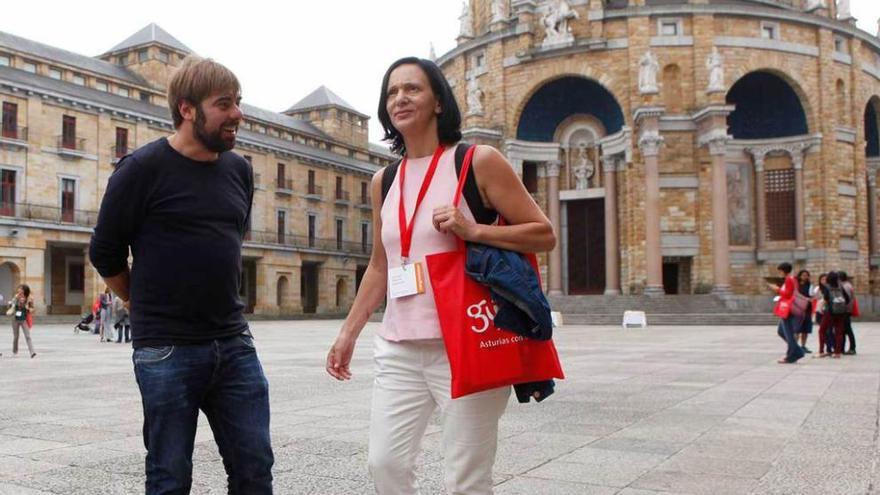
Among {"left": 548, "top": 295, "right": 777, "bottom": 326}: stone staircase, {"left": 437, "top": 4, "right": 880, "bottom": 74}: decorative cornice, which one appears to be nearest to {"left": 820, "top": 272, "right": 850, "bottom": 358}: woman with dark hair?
{"left": 548, "top": 295, "right": 777, "bottom": 326}: stone staircase

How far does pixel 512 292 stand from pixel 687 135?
38.1 metres

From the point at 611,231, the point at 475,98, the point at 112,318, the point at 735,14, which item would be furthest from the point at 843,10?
the point at 112,318

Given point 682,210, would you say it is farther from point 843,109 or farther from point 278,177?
point 278,177

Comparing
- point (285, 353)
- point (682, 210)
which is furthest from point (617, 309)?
point (285, 353)

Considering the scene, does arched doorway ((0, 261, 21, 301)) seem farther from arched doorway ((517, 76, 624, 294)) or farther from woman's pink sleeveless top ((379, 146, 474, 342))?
woman's pink sleeveless top ((379, 146, 474, 342))

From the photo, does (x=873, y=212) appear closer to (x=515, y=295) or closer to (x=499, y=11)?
(x=499, y=11)

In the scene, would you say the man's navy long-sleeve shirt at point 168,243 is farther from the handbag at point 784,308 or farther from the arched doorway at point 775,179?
the arched doorway at point 775,179

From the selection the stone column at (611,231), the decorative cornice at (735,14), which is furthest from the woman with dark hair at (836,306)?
the decorative cornice at (735,14)

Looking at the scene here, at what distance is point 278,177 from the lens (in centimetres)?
5575

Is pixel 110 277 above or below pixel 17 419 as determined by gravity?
above

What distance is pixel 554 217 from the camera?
4206 cm

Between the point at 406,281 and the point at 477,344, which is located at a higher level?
the point at 406,281

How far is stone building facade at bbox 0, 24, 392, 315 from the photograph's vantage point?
40.1 m

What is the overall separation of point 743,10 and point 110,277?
134 feet
